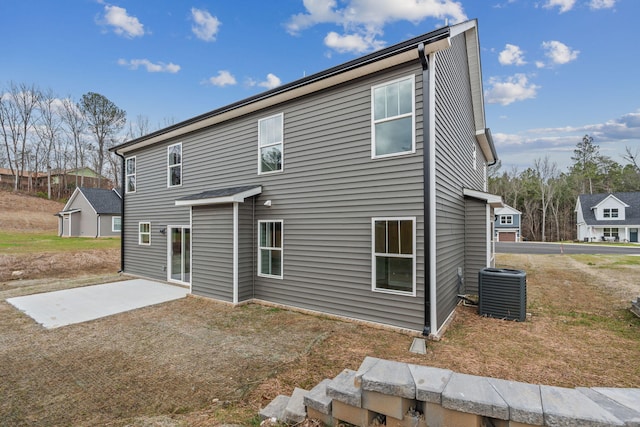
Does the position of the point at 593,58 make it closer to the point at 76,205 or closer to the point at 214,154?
the point at 214,154

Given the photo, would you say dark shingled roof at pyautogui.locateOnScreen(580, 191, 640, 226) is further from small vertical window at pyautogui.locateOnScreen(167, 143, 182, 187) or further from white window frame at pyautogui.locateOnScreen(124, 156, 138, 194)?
white window frame at pyautogui.locateOnScreen(124, 156, 138, 194)

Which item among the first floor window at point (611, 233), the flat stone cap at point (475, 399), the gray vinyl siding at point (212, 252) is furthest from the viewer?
the first floor window at point (611, 233)

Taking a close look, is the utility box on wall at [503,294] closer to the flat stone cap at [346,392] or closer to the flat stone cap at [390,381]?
the flat stone cap at [390,381]

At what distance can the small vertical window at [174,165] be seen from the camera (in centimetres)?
1011

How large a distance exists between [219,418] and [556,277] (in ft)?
41.4

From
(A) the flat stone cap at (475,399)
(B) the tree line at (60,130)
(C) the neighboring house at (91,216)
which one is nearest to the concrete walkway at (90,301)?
(A) the flat stone cap at (475,399)

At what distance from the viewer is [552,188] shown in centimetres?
4156

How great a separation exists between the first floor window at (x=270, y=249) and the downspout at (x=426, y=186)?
3.55 metres

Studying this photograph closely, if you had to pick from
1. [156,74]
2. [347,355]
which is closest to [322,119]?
[347,355]

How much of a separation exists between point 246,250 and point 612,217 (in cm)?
4330

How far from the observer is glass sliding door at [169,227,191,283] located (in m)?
9.98

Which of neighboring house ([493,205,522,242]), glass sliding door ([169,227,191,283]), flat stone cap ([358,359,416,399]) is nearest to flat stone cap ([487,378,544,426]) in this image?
flat stone cap ([358,359,416,399])

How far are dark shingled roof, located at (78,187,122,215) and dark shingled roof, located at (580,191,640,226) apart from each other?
49125 millimetres

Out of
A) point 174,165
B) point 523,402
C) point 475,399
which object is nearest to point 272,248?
point 174,165
